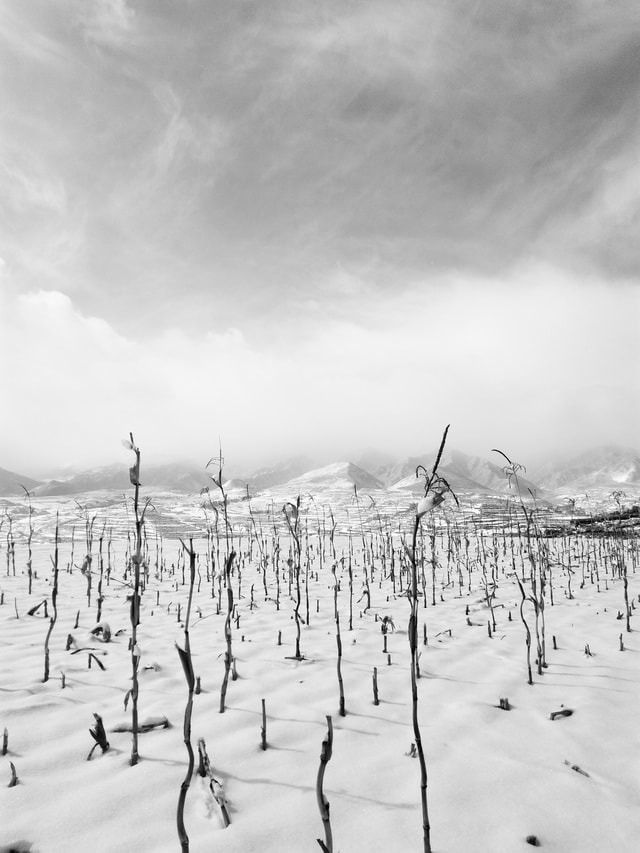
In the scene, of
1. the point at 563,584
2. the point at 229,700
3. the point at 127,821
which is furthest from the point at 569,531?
the point at 127,821

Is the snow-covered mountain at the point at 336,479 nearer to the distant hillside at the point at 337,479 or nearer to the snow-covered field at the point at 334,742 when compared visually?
the distant hillside at the point at 337,479

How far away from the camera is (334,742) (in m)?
3.61

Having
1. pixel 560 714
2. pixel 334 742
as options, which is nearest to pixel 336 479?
pixel 560 714

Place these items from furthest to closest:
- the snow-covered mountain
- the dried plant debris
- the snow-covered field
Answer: the snow-covered mountain → the dried plant debris → the snow-covered field

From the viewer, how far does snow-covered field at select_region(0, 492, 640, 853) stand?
263 cm

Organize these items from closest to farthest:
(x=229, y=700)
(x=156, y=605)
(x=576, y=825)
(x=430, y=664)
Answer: (x=576, y=825) < (x=229, y=700) < (x=430, y=664) < (x=156, y=605)

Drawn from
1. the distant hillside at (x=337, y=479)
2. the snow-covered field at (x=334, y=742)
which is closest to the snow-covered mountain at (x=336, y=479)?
the distant hillside at (x=337, y=479)

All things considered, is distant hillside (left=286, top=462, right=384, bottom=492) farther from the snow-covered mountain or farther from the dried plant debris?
the dried plant debris

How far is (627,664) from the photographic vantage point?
5.48 meters

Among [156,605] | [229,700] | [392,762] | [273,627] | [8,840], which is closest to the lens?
[8,840]

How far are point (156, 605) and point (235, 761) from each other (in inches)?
250

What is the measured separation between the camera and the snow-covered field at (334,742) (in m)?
2.63

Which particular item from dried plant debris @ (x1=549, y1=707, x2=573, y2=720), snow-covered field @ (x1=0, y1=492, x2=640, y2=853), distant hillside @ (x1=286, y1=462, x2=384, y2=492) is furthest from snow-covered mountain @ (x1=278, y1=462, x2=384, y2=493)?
dried plant debris @ (x1=549, y1=707, x2=573, y2=720)

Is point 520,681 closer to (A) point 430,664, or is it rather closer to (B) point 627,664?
(A) point 430,664
